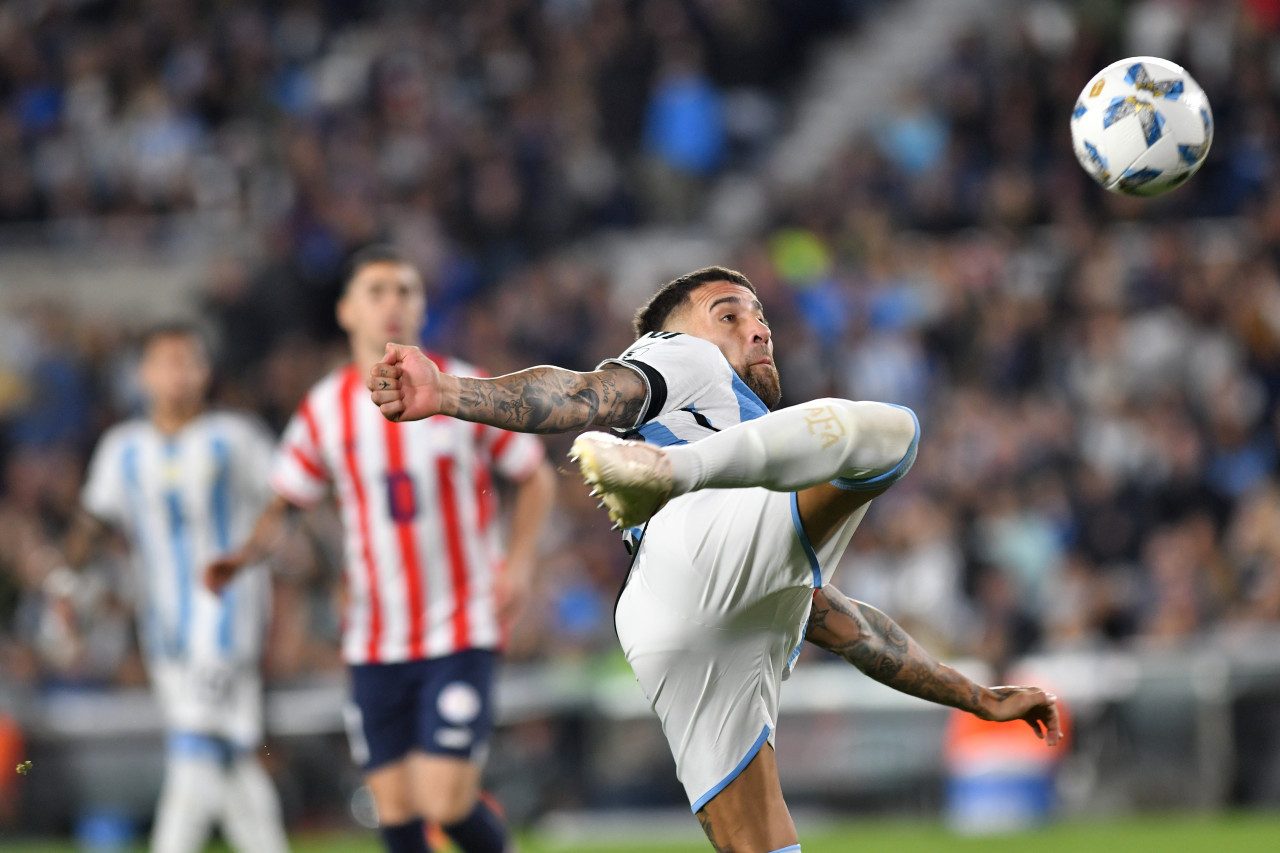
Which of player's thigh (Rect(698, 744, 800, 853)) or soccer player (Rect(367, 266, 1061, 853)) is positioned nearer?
soccer player (Rect(367, 266, 1061, 853))

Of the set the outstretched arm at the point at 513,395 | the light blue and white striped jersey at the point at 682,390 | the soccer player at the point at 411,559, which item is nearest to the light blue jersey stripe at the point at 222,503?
the soccer player at the point at 411,559

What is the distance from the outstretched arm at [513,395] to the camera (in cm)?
399

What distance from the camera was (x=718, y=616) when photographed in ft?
15.5

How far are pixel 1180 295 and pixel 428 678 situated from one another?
29.2 feet

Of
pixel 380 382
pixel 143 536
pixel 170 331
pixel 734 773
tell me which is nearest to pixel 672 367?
pixel 380 382

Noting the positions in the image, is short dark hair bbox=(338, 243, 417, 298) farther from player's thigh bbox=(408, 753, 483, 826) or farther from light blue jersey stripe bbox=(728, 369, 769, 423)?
light blue jersey stripe bbox=(728, 369, 769, 423)

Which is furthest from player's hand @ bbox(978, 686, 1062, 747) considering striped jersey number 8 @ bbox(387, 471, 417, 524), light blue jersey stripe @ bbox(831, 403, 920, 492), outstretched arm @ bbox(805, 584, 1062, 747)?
striped jersey number 8 @ bbox(387, 471, 417, 524)

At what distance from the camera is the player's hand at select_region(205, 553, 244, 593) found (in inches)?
273

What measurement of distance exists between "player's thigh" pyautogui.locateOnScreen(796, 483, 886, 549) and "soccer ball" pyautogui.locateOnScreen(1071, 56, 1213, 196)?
1.85m

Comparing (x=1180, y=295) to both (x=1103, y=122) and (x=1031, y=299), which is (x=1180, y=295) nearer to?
(x=1031, y=299)

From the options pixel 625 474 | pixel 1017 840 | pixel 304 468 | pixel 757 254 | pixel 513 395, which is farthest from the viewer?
pixel 757 254

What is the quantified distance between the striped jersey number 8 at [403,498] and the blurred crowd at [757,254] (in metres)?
5.77

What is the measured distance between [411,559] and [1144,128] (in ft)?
10.5

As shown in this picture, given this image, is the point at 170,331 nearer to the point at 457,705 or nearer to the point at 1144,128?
the point at 457,705
